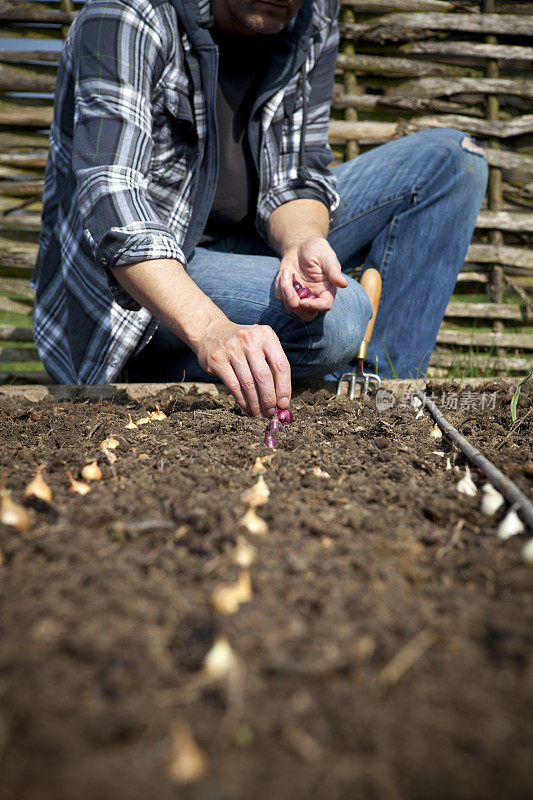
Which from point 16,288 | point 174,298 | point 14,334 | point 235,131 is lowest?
point 14,334

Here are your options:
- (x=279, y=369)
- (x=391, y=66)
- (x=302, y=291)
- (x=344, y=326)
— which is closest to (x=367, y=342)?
(x=344, y=326)

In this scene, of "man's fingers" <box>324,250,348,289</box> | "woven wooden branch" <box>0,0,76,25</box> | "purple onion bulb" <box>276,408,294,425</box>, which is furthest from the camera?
"woven wooden branch" <box>0,0,76,25</box>

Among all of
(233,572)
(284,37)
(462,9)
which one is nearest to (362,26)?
(462,9)

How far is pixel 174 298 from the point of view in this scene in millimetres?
1408

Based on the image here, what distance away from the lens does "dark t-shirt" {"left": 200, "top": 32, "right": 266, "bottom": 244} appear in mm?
2037

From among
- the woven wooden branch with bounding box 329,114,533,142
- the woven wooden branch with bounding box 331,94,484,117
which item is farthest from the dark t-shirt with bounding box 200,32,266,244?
the woven wooden branch with bounding box 331,94,484,117

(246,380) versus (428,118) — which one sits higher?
(428,118)

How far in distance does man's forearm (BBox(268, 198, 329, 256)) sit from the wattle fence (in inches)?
57.6

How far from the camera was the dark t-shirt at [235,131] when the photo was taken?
6.68 ft

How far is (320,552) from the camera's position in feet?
2.57

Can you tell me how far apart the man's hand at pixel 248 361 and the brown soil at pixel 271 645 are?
33 cm

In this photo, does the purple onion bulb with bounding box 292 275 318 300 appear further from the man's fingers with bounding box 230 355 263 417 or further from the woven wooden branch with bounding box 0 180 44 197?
the woven wooden branch with bounding box 0 180 44 197

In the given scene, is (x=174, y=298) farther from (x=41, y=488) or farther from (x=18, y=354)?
(x=18, y=354)

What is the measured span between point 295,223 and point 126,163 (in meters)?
0.66
